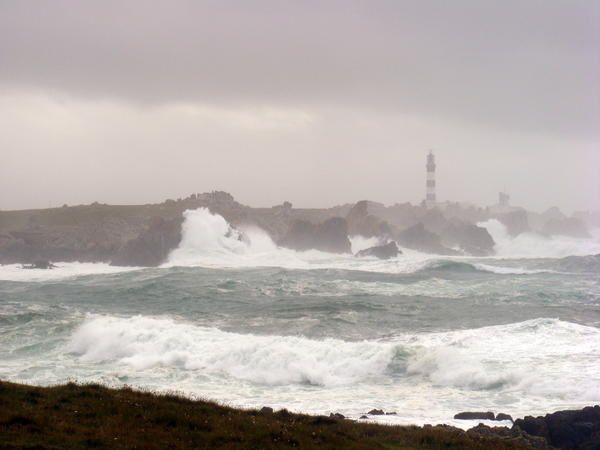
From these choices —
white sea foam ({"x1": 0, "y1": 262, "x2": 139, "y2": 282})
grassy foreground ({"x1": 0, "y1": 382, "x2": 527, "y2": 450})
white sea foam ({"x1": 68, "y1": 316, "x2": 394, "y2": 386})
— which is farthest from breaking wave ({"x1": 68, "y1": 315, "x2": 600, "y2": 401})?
white sea foam ({"x1": 0, "y1": 262, "x2": 139, "y2": 282})

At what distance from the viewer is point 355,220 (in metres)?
107

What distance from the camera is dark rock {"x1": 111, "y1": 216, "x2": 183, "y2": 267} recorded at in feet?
241

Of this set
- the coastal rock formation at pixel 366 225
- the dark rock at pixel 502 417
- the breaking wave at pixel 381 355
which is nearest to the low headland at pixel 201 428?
the dark rock at pixel 502 417

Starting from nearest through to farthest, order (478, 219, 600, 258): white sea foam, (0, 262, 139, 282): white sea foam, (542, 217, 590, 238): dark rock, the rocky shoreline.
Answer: (0, 262, 139, 282): white sea foam
the rocky shoreline
(478, 219, 600, 258): white sea foam
(542, 217, 590, 238): dark rock

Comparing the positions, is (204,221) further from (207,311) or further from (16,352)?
(16,352)

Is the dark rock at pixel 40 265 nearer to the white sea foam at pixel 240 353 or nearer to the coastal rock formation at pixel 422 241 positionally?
the white sea foam at pixel 240 353

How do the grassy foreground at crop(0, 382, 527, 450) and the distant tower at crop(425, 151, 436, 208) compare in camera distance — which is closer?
the grassy foreground at crop(0, 382, 527, 450)

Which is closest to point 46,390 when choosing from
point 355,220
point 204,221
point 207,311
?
point 207,311

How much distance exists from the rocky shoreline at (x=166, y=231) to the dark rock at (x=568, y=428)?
201 ft

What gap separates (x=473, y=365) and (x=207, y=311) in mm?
17650

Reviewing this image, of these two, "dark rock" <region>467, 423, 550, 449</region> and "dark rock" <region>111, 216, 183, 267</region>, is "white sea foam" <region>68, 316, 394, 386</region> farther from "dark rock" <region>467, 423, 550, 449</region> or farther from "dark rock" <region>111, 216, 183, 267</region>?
"dark rock" <region>111, 216, 183, 267</region>

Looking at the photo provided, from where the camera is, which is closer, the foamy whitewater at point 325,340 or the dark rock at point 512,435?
the dark rock at point 512,435

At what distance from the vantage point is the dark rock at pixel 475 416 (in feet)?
53.1

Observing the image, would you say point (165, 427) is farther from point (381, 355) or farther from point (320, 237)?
point (320, 237)
